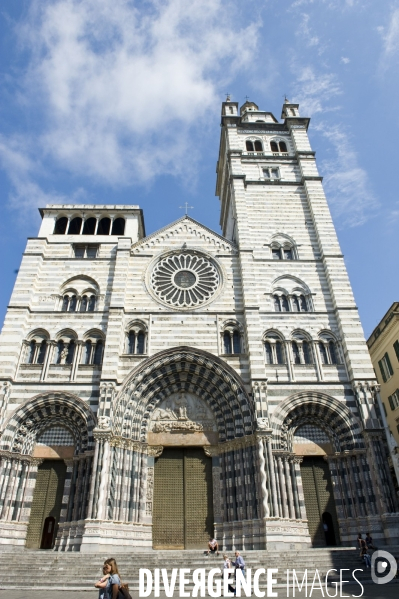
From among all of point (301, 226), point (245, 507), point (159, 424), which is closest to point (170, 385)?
point (159, 424)

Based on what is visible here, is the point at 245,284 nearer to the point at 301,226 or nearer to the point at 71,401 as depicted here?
the point at 301,226

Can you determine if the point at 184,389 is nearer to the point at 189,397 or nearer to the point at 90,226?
the point at 189,397

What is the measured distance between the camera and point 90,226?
992 inches

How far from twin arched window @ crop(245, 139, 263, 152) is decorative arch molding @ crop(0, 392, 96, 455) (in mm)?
21119

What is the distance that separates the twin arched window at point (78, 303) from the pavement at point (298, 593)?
1273 cm

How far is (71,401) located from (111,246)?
370 inches

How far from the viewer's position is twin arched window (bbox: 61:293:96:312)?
21.4 meters

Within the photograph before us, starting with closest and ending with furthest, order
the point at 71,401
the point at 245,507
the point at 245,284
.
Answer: the point at 245,507 → the point at 71,401 → the point at 245,284

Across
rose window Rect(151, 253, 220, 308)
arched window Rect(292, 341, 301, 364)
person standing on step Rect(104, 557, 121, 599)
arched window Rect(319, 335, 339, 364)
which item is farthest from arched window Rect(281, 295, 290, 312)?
person standing on step Rect(104, 557, 121, 599)

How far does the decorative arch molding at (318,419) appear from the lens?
58.0 ft

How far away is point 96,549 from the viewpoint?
48.2ft

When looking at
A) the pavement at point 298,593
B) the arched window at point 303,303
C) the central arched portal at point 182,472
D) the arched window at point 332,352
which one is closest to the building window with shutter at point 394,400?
the arched window at point 332,352

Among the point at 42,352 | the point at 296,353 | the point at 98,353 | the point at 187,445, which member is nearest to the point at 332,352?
the point at 296,353

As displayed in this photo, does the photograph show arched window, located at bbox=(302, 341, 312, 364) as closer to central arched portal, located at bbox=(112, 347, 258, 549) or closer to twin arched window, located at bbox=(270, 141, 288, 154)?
central arched portal, located at bbox=(112, 347, 258, 549)
